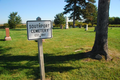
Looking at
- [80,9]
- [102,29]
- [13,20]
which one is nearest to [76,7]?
[80,9]

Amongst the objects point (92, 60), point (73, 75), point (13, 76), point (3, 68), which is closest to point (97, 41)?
point (92, 60)

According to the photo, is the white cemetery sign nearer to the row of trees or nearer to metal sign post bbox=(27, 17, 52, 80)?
metal sign post bbox=(27, 17, 52, 80)

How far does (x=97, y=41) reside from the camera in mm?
4555

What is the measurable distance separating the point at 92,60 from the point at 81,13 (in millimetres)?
30949

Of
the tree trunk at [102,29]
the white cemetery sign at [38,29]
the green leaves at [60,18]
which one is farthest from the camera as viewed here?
the green leaves at [60,18]

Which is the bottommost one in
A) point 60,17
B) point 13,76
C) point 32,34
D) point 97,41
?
point 13,76

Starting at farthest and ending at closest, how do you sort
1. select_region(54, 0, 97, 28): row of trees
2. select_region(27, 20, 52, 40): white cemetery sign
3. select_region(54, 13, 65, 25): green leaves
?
select_region(54, 13, 65, 25): green leaves < select_region(54, 0, 97, 28): row of trees < select_region(27, 20, 52, 40): white cemetery sign

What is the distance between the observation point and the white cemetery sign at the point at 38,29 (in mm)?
2205

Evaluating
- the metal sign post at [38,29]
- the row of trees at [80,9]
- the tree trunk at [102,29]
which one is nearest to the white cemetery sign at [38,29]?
the metal sign post at [38,29]

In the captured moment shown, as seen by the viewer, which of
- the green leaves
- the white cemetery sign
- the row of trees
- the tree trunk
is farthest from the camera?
the green leaves

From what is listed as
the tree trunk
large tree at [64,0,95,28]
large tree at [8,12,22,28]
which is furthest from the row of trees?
the tree trunk

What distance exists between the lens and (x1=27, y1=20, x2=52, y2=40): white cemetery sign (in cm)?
220

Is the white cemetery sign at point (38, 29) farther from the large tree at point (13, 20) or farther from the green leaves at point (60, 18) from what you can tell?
the large tree at point (13, 20)

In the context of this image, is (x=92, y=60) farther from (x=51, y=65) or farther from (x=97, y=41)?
(x=51, y=65)
